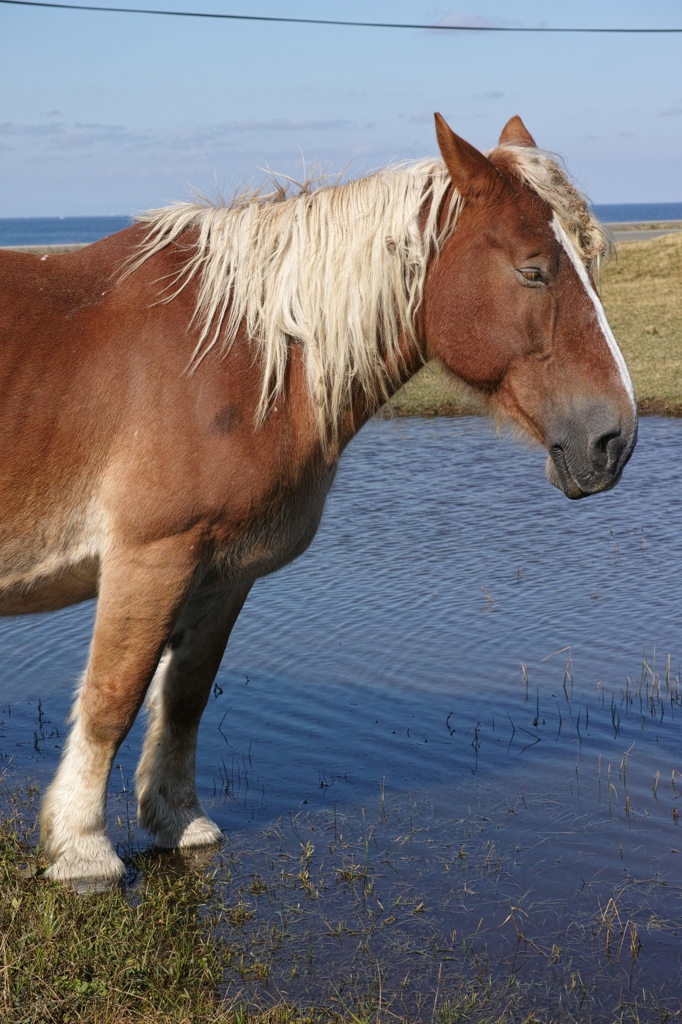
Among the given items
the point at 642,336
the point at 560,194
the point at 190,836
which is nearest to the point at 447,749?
the point at 190,836

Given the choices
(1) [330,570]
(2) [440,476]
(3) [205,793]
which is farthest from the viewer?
(2) [440,476]

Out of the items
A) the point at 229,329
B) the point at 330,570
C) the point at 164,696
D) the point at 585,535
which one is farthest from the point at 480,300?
the point at 585,535

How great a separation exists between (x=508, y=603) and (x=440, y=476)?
9.04 feet

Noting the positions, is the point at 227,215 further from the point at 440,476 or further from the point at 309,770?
the point at 440,476

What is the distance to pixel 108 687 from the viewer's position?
3.05m

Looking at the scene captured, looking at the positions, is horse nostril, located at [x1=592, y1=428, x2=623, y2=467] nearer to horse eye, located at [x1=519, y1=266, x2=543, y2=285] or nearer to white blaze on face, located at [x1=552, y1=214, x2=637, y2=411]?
white blaze on face, located at [x1=552, y1=214, x2=637, y2=411]

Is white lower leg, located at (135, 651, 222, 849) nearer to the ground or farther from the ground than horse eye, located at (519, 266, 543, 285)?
Answer: nearer to the ground

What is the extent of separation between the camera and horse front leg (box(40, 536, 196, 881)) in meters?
2.96

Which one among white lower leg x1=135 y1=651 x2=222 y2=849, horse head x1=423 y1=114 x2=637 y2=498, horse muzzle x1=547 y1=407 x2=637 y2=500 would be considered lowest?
white lower leg x1=135 y1=651 x2=222 y2=849

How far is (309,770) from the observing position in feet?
14.5

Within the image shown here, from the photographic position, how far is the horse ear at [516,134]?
3283mm

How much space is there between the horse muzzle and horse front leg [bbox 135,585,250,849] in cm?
137

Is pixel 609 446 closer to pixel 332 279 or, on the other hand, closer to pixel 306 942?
pixel 332 279

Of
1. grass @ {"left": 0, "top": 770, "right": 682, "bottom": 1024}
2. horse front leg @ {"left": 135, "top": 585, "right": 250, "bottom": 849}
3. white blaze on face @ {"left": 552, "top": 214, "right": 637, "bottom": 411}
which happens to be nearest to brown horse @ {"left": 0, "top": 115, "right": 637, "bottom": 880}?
white blaze on face @ {"left": 552, "top": 214, "right": 637, "bottom": 411}
